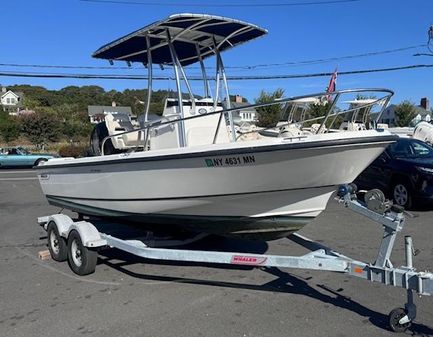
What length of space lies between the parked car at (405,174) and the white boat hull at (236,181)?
18.2ft

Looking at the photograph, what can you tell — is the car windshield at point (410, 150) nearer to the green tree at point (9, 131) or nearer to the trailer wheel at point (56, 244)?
the trailer wheel at point (56, 244)

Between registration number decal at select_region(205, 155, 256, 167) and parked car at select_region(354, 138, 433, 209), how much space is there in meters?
5.99

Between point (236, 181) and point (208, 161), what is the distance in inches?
14.4

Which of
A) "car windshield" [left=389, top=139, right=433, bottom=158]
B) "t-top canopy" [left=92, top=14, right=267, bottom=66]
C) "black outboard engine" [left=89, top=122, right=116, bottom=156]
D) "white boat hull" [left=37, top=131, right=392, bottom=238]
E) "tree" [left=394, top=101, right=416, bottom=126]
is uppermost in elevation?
"t-top canopy" [left=92, top=14, right=267, bottom=66]

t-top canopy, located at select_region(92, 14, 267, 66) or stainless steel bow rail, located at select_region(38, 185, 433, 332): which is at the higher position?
t-top canopy, located at select_region(92, 14, 267, 66)

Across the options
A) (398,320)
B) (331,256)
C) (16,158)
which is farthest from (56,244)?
(16,158)

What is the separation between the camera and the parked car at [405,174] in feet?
33.3

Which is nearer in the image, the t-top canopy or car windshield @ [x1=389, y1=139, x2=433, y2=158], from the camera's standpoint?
the t-top canopy

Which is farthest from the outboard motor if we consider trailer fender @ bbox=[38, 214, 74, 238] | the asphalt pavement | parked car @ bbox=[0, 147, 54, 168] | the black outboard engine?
parked car @ bbox=[0, 147, 54, 168]

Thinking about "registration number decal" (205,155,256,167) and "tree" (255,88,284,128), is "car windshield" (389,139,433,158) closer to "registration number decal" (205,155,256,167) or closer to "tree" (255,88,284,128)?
"tree" (255,88,284,128)

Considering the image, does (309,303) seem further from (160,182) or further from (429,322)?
(160,182)

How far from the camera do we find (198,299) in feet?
16.5

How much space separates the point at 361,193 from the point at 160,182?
7609 millimetres

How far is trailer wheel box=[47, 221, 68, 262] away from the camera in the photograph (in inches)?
259
